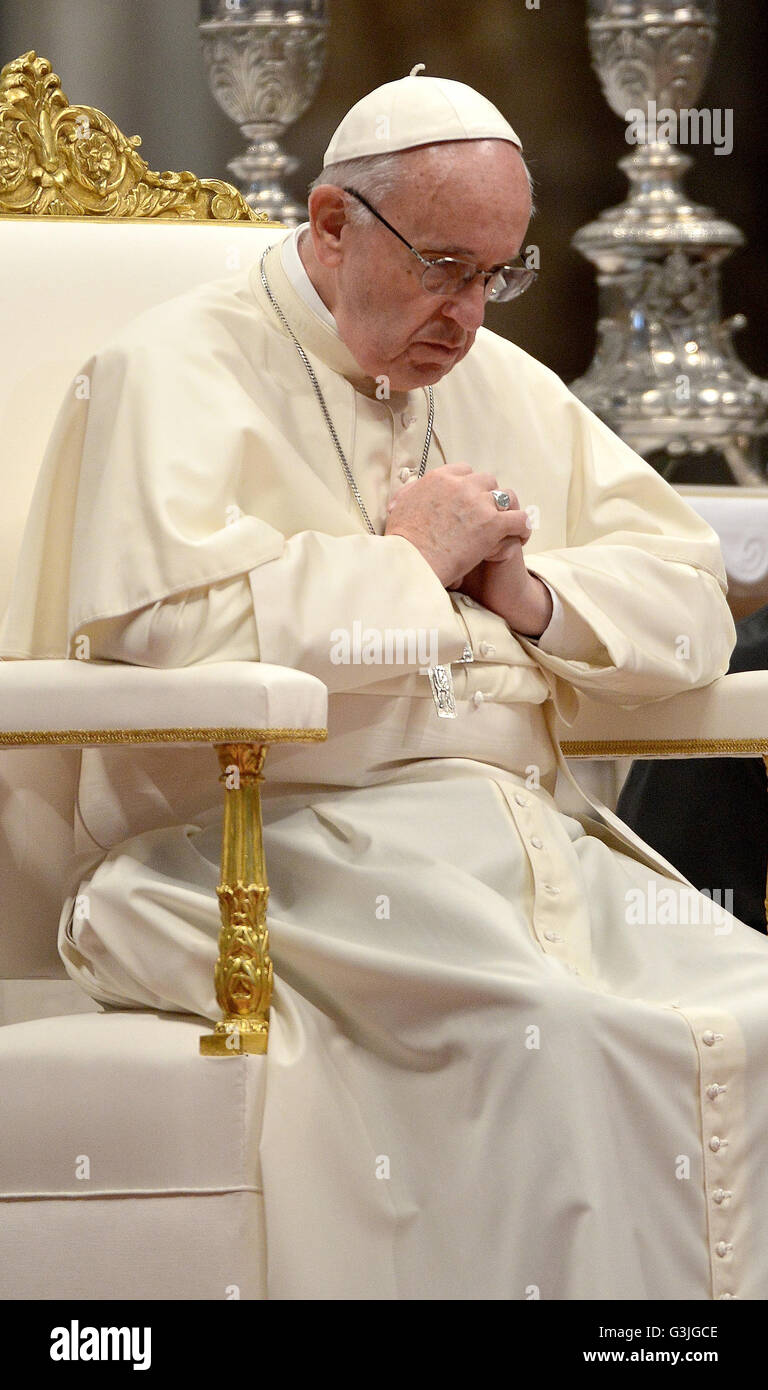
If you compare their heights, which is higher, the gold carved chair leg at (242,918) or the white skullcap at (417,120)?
the white skullcap at (417,120)

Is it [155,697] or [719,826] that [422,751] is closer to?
[155,697]

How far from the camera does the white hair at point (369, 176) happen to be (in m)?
2.57

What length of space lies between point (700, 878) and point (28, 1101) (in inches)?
81.2

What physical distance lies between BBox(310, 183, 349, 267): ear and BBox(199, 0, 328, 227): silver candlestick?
2.04 meters

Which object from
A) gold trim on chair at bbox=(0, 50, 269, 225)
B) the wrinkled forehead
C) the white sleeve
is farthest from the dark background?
the white sleeve

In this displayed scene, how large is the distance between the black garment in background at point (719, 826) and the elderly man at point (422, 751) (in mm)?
1187

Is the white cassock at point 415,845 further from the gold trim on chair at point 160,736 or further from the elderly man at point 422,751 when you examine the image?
the gold trim on chair at point 160,736

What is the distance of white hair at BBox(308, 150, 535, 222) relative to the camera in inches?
101

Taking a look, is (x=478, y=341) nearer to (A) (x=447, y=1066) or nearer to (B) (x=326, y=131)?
(A) (x=447, y=1066)

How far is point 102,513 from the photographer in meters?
2.59

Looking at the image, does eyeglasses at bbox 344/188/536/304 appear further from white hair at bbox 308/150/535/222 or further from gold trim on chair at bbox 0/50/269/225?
gold trim on chair at bbox 0/50/269/225
